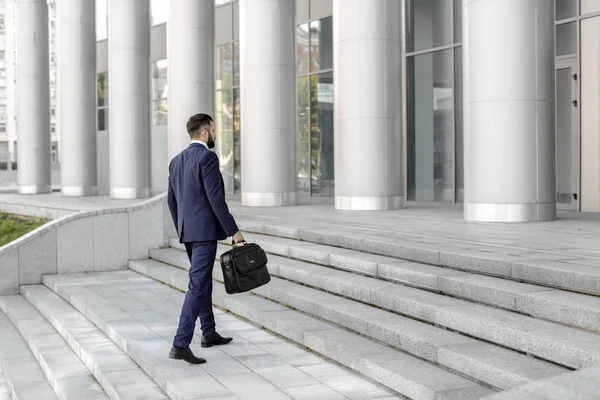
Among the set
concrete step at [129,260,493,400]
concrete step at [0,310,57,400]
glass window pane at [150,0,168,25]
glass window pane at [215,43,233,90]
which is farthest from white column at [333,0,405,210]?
glass window pane at [150,0,168,25]

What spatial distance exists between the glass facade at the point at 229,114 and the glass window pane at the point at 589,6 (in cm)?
1606

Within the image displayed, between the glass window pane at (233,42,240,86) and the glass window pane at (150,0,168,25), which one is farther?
the glass window pane at (150,0,168,25)

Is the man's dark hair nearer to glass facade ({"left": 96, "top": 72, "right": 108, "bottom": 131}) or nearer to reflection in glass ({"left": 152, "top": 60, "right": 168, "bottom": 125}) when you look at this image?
reflection in glass ({"left": 152, "top": 60, "right": 168, "bottom": 125})

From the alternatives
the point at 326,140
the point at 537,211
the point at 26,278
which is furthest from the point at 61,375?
the point at 326,140

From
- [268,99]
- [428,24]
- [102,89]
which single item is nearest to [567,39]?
[428,24]

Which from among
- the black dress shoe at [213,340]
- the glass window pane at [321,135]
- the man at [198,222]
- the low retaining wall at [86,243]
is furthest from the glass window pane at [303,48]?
the man at [198,222]

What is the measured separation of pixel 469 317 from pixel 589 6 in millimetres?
12257

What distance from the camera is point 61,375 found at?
7.56m

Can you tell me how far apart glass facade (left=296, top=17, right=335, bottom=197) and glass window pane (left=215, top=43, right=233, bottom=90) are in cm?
464

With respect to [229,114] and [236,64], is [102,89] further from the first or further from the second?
[236,64]

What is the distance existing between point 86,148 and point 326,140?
367 inches

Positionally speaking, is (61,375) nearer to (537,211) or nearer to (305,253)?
(305,253)

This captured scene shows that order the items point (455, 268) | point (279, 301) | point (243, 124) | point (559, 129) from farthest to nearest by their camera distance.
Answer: point (243, 124), point (559, 129), point (279, 301), point (455, 268)

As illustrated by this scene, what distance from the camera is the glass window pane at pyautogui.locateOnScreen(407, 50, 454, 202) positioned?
2142 cm
